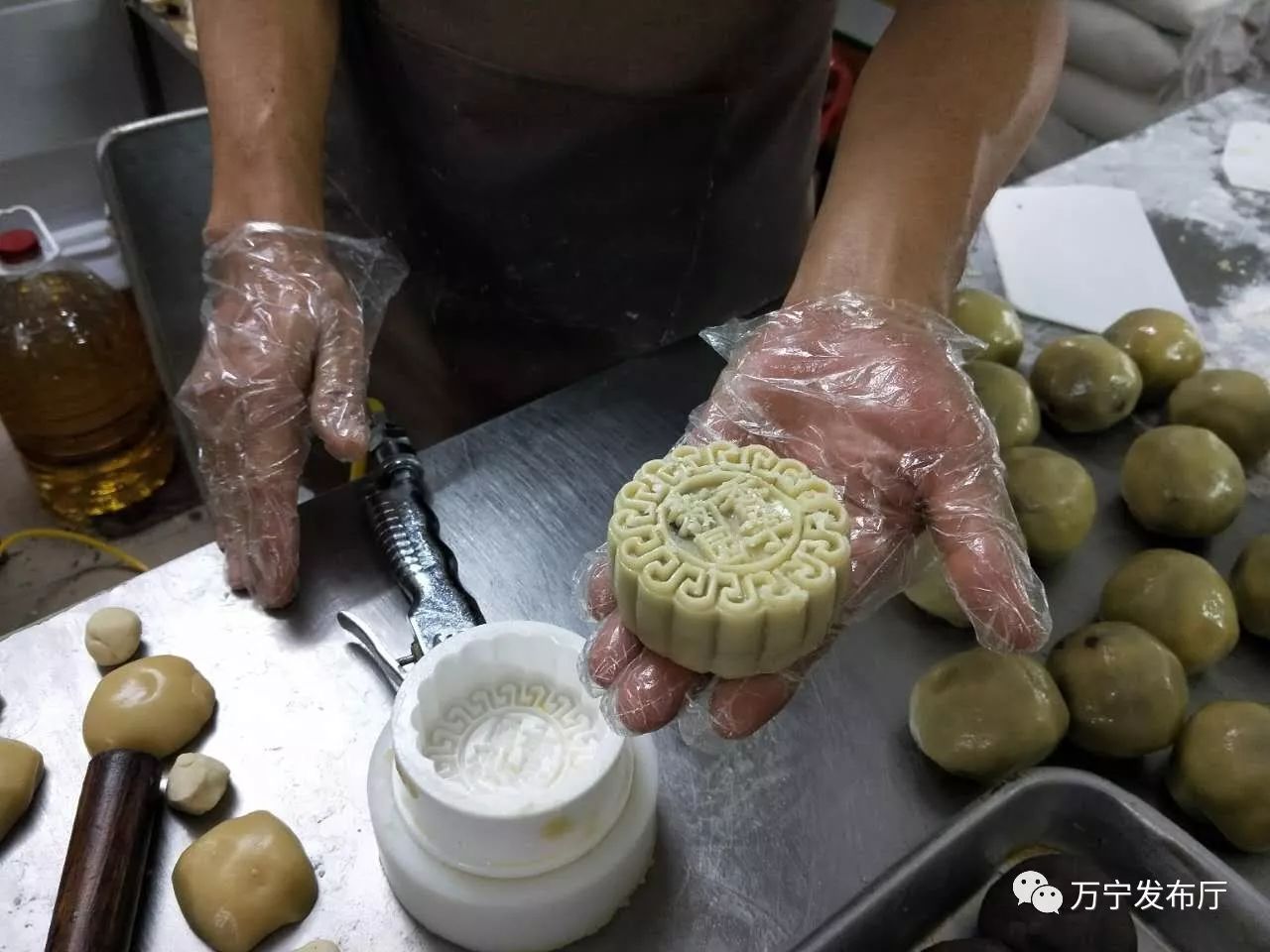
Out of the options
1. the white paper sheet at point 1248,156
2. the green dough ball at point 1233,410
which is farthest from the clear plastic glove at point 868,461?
the white paper sheet at point 1248,156

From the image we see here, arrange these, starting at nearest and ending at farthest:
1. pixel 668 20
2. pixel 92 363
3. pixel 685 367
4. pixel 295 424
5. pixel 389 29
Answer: pixel 295 424, pixel 668 20, pixel 389 29, pixel 685 367, pixel 92 363

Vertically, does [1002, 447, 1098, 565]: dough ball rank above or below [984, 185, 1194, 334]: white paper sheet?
above

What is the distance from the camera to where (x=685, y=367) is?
1.61 m

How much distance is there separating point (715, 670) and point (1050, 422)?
85 centimetres

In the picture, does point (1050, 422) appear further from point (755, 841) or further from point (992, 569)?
point (755, 841)

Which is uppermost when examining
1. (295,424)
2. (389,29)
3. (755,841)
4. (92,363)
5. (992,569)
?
(389,29)

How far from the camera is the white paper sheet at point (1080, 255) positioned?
1.88 m

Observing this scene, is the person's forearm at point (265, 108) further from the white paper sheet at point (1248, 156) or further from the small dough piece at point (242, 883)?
the white paper sheet at point (1248, 156)

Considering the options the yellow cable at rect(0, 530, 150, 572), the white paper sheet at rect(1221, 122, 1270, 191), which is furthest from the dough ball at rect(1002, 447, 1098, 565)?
the yellow cable at rect(0, 530, 150, 572)

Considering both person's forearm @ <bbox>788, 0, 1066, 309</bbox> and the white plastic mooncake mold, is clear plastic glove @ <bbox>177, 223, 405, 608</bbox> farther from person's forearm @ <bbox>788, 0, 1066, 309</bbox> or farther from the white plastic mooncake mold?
person's forearm @ <bbox>788, 0, 1066, 309</bbox>

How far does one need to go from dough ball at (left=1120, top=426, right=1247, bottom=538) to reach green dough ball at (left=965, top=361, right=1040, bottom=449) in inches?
5.4

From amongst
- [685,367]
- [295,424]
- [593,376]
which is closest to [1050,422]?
[685,367]

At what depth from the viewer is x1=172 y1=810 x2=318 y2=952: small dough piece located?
0.95m

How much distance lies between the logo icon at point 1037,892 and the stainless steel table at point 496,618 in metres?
0.10
